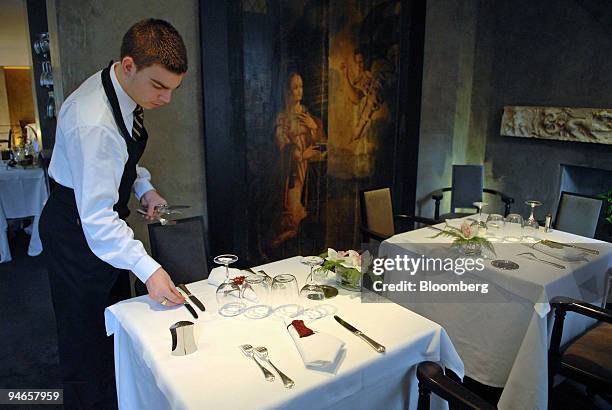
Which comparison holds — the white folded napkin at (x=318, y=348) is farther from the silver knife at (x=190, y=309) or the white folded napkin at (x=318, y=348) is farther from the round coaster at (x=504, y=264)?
the round coaster at (x=504, y=264)

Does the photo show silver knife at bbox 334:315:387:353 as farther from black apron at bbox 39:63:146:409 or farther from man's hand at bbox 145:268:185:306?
black apron at bbox 39:63:146:409

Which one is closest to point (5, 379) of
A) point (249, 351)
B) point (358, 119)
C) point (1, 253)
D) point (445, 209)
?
point (249, 351)

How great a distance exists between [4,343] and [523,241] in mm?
3221

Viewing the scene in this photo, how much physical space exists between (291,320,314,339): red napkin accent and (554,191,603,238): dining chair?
7.96ft

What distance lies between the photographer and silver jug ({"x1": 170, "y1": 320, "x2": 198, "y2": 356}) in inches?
50.8

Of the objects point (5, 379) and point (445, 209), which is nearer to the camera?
point (5, 379)

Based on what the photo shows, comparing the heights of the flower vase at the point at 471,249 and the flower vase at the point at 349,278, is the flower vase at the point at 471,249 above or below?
below

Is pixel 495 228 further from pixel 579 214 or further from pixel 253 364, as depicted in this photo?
pixel 253 364

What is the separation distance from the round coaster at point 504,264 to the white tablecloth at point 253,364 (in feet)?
2.66

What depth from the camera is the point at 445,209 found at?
198 inches

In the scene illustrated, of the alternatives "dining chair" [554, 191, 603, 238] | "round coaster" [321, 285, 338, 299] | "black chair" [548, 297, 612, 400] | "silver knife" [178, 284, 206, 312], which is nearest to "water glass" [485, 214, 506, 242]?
"dining chair" [554, 191, 603, 238]

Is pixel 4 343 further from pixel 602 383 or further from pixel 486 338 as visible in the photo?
pixel 602 383

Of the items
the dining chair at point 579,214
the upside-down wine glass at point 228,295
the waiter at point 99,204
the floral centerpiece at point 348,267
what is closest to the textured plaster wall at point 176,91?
the waiter at point 99,204

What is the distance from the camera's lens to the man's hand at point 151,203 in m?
1.91
